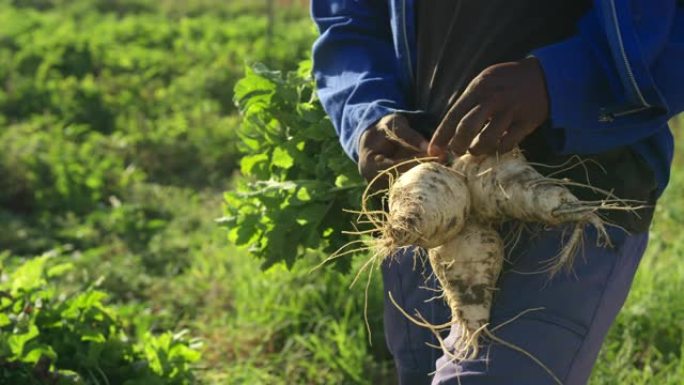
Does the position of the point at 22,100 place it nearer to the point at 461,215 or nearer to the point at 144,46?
the point at 144,46

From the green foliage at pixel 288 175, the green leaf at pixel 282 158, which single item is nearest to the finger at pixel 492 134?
the green foliage at pixel 288 175

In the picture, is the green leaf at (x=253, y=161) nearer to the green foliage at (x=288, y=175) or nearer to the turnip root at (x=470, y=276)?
the green foliage at (x=288, y=175)

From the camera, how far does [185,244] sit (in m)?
6.38

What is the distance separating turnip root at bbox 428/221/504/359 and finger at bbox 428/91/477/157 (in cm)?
19

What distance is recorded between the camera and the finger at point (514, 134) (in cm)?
227

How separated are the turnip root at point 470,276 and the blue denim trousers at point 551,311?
29 millimetres

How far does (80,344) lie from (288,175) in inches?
42.3

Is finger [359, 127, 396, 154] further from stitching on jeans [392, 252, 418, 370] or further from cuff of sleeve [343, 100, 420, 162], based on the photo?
stitching on jeans [392, 252, 418, 370]

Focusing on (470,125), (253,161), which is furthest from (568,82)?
(253,161)

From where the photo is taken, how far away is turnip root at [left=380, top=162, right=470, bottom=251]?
7.50ft

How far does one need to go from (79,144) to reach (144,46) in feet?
15.4

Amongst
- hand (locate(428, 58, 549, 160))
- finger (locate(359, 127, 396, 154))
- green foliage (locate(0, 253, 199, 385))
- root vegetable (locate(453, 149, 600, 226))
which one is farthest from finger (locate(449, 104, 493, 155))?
green foliage (locate(0, 253, 199, 385))

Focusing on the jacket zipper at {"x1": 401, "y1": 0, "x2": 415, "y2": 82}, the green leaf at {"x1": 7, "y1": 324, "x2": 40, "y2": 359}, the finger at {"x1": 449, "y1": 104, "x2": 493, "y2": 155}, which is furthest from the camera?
the green leaf at {"x1": 7, "y1": 324, "x2": 40, "y2": 359}

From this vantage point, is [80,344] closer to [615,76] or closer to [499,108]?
[499,108]
